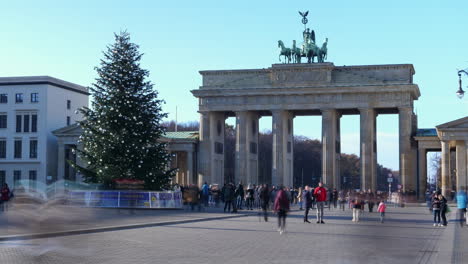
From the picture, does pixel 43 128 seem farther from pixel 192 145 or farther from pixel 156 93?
pixel 156 93

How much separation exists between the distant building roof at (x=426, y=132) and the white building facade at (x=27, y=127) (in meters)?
41.2

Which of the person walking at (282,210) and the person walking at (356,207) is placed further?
the person walking at (356,207)

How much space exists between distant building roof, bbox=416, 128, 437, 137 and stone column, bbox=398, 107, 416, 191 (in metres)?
1.92

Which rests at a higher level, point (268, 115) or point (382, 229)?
point (268, 115)

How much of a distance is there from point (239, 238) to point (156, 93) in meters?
31.9

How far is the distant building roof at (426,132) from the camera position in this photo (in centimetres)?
8160

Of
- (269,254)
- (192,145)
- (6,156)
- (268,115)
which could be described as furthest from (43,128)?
(269,254)

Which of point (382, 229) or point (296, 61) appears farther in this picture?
point (296, 61)

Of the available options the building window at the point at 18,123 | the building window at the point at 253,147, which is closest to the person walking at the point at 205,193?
the building window at the point at 253,147

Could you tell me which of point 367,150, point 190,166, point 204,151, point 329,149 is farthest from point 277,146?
point 190,166

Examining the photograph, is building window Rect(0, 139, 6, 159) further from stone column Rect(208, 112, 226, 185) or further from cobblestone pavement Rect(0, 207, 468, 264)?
cobblestone pavement Rect(0, 207, 468, 264)

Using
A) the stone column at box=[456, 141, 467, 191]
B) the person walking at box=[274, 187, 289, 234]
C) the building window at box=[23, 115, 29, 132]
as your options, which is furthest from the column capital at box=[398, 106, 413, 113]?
the person walking at box=[274, 187, 289, 234]

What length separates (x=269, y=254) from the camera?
1922cm

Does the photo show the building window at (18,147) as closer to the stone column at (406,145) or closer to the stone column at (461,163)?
the stone column at (406,145)
